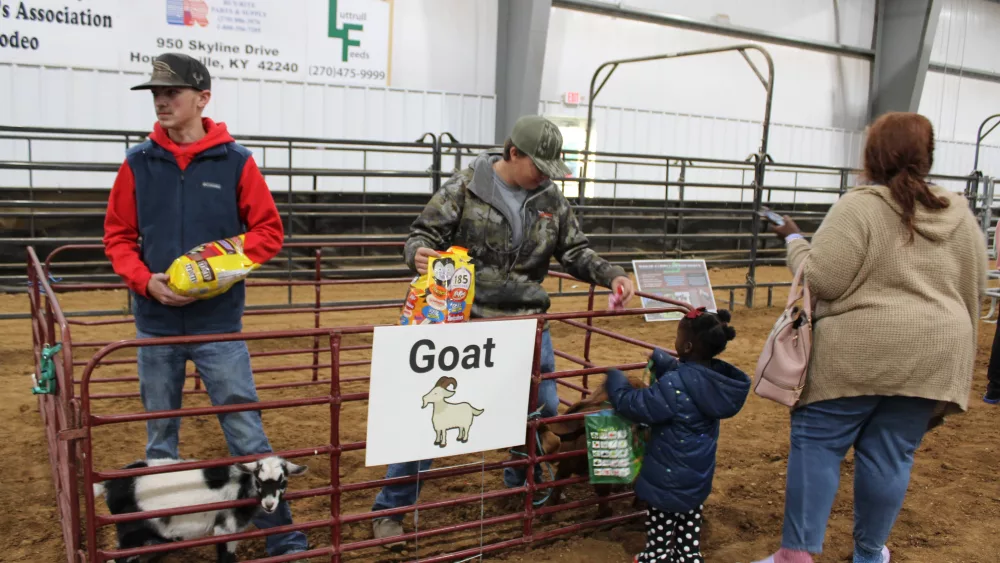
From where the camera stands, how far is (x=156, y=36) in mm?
9047

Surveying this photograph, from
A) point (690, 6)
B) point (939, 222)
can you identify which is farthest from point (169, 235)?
point (690, 6)

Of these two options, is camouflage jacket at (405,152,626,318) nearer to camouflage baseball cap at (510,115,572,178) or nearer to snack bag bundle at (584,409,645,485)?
camouflage baseball cap at (510,115,572,178)

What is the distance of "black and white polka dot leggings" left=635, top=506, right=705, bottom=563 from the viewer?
2.95m

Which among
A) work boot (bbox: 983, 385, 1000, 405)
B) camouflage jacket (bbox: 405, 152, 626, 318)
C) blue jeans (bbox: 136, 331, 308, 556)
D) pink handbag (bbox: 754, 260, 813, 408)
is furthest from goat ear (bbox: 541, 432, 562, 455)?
work boot (bbox: 983, 385, 1000, 405)

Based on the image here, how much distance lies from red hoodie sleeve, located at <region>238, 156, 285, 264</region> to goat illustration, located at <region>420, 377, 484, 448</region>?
772 mm

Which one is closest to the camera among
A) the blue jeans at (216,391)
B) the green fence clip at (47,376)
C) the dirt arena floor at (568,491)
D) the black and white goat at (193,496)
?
the green fence clip at (47,376)

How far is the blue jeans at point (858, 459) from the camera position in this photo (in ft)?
8.53

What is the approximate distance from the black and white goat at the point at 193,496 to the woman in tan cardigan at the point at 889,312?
187 centimetres

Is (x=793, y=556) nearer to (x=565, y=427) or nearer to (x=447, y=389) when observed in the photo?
(x=565, y=427)

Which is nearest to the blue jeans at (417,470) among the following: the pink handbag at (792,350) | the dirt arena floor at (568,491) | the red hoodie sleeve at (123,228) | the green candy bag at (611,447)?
the dirt arena floor at (568,491)

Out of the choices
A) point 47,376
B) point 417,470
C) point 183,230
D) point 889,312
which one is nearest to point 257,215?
point 183,230

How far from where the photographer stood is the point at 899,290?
2.50 meters

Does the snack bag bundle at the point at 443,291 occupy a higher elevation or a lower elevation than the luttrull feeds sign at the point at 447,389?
higher

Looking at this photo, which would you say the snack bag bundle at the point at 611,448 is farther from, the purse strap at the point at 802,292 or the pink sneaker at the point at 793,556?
the purse strap at the point at 802,292
